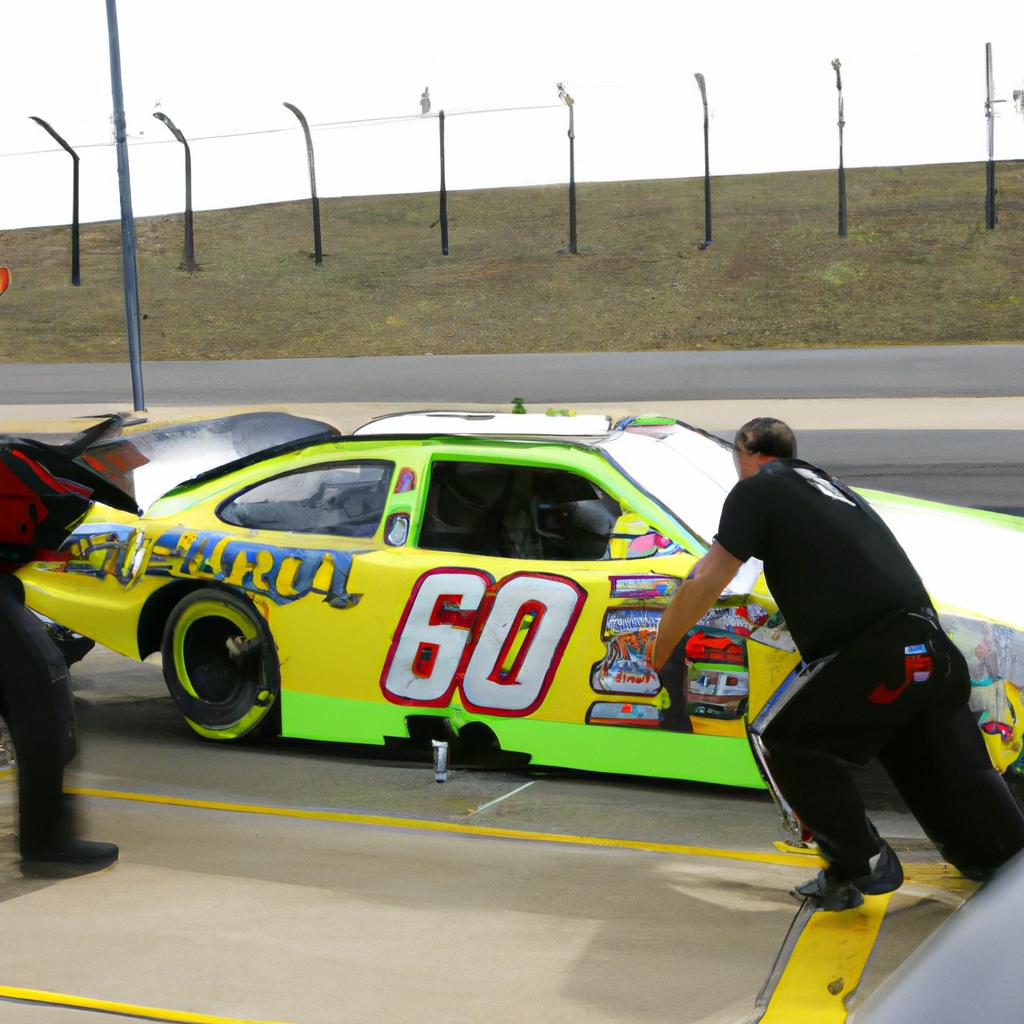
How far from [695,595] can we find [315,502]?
2.93m

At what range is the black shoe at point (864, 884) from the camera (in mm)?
4113

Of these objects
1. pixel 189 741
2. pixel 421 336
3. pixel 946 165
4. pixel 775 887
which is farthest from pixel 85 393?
pixel 946 165

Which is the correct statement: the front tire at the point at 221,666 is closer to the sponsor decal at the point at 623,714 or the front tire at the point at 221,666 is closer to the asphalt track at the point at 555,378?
A: the sponsor decal at the point at 623,714

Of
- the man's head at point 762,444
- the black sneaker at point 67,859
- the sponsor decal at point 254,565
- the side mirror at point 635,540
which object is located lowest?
the black sneaker at point 67,859

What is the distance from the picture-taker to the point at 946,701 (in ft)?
12.8

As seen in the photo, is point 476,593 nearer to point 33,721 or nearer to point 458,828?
point 458,828

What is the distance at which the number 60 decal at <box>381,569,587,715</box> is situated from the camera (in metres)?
5.63

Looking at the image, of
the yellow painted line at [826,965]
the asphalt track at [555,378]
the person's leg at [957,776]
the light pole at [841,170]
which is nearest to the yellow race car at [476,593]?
the person's leg at [957,776]

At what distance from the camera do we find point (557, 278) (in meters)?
59.8

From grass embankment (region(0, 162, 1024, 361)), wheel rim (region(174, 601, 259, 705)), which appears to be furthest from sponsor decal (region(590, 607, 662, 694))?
grass embankment (region(0, 162, 1024, 361))

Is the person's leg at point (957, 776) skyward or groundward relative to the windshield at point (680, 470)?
groundward

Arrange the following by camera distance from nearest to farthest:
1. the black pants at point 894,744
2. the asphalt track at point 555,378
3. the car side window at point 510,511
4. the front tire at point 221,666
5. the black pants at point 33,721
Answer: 1. the black pants at point 894,744
2. the black pants at point 33,721
3. the car side window at point 510,511
4. the front tire at point 221,666
5. the asphalt track at point 555,378

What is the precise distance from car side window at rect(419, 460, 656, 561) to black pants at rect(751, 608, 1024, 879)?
6.76 ft

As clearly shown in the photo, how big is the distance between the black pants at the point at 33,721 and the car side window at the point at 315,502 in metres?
1.73
